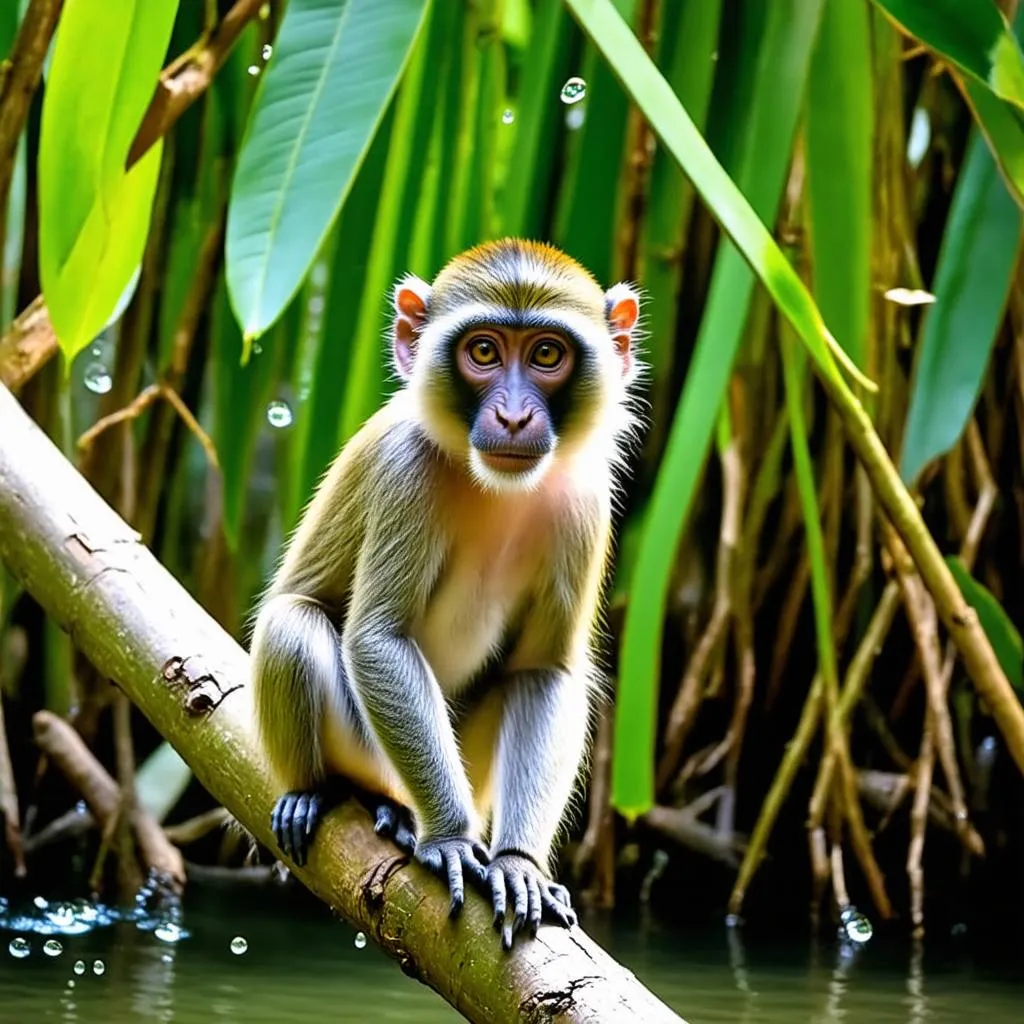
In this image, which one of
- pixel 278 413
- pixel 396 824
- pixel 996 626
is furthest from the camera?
pixel 278 413

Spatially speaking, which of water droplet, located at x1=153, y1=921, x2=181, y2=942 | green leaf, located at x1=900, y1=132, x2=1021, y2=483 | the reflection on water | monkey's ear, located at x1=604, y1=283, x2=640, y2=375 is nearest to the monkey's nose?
monkey's ear, located at x1=604, y1=283, x2=640, y2=375

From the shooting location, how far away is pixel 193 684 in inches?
100

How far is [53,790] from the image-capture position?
547 cm

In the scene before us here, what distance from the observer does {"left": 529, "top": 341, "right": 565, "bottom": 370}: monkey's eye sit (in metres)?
2.90

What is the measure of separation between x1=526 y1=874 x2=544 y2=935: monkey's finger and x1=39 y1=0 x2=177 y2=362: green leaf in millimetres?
1030

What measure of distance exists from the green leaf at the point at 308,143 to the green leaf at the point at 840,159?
99 cm

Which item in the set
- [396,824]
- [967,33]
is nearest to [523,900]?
[396,824]

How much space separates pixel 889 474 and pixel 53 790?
3.44 metres

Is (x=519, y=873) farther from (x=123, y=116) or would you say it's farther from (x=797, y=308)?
(x=123, y=116)

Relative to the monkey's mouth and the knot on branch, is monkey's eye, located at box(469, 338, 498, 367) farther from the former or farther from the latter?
the knot on branch

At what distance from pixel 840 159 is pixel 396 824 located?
1418mm

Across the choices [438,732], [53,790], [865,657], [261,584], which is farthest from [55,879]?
[438,732]

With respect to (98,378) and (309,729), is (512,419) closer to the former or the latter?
(309,729)

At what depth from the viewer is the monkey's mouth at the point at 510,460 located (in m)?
2.78
